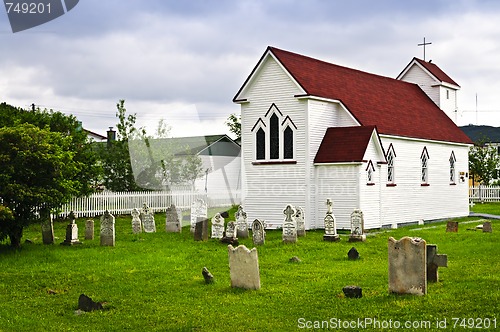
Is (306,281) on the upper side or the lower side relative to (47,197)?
lower

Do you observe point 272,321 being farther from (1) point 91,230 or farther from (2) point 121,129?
(2) point 121,129

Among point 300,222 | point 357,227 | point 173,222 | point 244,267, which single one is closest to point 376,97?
point 300,222

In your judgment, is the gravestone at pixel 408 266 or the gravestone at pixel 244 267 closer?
the gravestone at pixel 408 266

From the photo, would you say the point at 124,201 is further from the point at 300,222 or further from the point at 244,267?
the point at 244,267

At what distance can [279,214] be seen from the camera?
1184 inches

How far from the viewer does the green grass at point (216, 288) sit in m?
11.8

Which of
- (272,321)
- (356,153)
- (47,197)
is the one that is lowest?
(272,321)

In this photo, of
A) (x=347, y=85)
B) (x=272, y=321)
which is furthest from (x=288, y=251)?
(x=347, y=85)

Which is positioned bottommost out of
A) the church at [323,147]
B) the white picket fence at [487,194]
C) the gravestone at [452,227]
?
the gravestone at [452,227]

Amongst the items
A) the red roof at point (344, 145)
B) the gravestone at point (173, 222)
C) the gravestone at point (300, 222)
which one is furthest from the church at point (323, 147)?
the gravestone at point (173, 222)

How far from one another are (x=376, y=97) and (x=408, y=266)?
76.2 feet

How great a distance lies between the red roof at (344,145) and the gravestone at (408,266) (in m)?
15.5

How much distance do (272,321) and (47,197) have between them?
11508mm

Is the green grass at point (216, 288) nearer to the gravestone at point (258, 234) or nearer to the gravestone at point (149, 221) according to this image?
the gravestone at point (258, 234)
